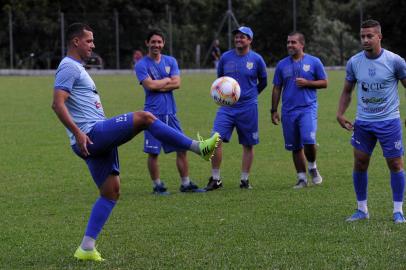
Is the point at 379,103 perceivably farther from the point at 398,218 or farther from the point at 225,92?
the point at 225,92

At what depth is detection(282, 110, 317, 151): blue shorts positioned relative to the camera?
40.5 feet

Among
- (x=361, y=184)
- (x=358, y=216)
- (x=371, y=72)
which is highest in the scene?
(x=371, y=72)

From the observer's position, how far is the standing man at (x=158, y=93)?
1182cm

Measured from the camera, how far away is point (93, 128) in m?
7.30

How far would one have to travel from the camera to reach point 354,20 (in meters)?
59.3

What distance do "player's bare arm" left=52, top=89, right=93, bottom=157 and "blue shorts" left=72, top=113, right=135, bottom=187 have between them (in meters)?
0.10

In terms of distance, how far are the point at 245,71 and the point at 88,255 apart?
564cm

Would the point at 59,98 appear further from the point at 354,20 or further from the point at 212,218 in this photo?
the point at 354,20

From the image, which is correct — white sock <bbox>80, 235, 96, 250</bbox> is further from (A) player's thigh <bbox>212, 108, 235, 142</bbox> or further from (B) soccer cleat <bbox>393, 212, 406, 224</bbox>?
(A) player's thigh <bbox>212, 108, 235, 142</bbox>

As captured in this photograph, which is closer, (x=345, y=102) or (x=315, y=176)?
(x=345, y=102)

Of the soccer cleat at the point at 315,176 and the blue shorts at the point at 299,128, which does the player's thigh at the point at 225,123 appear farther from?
the soccer cleat at the point at 315,176

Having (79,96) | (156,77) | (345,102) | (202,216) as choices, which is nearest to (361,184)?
(345,102)

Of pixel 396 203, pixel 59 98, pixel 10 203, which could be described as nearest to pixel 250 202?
pixel 396 203

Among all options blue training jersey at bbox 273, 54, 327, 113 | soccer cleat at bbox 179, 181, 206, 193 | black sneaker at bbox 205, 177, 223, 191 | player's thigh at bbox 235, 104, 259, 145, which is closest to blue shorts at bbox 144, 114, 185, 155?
soccer cleat at bbox 179, 181, 206, 193
